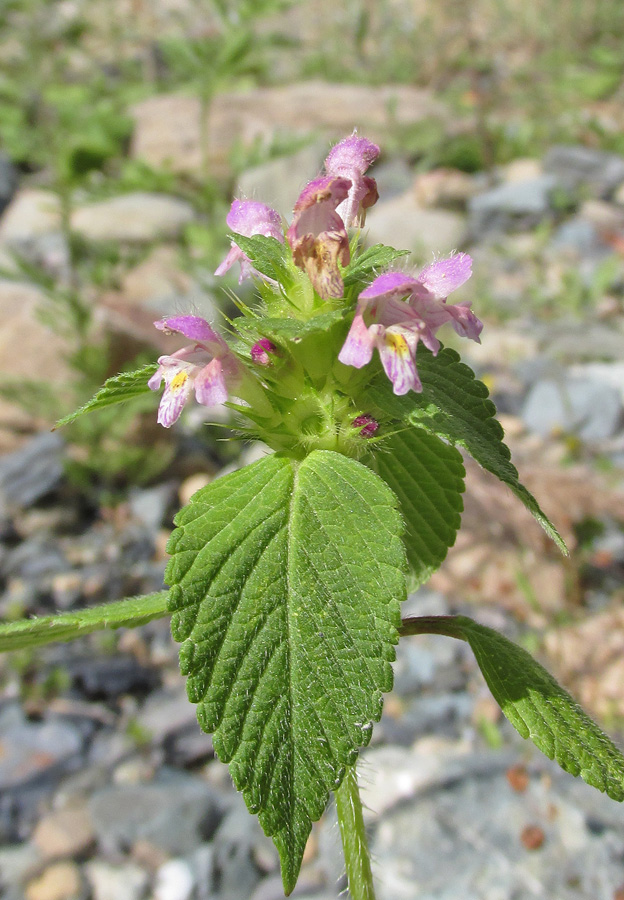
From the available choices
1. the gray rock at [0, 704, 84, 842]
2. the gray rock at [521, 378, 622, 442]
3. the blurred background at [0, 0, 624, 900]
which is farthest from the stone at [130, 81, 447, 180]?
the gray rock at [0, 704, 84, 842]

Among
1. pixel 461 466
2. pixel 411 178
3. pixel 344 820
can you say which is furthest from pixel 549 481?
pixel 411 178

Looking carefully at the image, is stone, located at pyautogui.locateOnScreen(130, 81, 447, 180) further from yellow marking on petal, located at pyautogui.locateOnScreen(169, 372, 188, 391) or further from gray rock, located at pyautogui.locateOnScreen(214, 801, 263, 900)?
yellow marking on petal, located at pyautogui.locateOnScreen(169, 372, 188, 391)

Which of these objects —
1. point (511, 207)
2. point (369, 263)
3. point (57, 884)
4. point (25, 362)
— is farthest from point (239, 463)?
point (511, 207)

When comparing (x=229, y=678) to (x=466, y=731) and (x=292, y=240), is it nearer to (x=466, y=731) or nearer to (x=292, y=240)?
(x=292, y=240)

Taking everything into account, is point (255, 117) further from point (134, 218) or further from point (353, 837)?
point (353, 837)

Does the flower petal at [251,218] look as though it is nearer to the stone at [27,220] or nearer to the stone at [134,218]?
the stone at [134,218]

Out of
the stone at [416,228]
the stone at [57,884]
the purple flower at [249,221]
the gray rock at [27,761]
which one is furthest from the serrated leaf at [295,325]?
the stone at [416,228]
